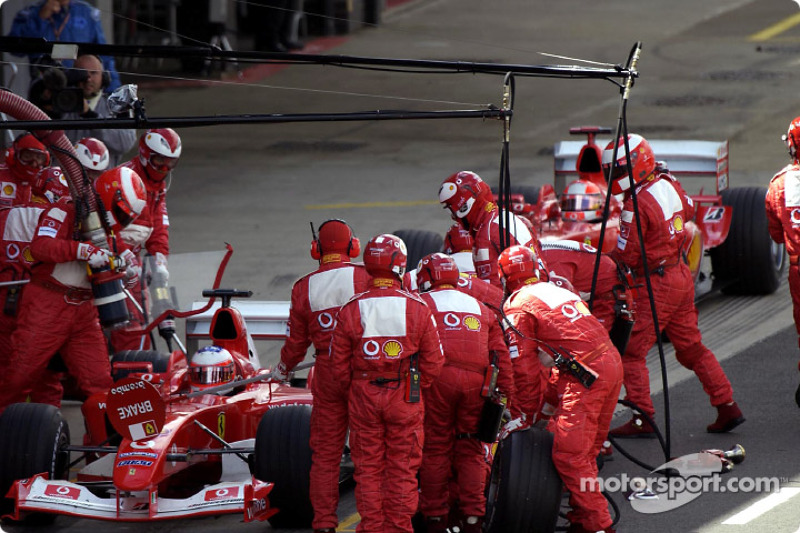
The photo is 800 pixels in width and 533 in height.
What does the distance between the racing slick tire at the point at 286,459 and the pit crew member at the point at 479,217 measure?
6.66 feet

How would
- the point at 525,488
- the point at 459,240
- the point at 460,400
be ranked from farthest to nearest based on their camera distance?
the point at 459,240 < the point at 460,400 < the point at 525,488

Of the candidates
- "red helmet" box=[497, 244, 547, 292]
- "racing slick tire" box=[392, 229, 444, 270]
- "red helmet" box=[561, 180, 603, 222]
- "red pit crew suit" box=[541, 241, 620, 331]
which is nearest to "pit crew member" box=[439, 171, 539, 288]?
"red pit crew suit" box=[541, 241, 620, 331]

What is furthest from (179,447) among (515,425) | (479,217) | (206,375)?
(479,217)

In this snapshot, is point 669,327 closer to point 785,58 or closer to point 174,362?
point 174,362

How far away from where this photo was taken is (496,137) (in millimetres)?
19562

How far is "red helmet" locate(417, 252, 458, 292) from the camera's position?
8.09 meters

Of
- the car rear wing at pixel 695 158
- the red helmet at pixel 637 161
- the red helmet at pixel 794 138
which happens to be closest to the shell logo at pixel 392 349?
the red helmet at pixel 637 161

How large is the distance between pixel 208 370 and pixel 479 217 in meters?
2.24

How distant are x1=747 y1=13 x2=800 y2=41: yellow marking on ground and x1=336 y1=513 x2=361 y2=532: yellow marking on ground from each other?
18331 mm

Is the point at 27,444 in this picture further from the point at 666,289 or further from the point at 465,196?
the point at 666,289

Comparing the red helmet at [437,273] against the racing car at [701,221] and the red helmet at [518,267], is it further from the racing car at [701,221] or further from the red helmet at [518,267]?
the racing car at [701,221]

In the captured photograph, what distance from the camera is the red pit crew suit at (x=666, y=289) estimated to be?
9461 millimetres

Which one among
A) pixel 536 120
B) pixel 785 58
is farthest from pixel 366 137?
pixel 785 58

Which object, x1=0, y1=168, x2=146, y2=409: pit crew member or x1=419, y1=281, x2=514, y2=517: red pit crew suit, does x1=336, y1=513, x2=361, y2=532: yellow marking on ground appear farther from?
x1=0, y1=168, x2=146, y2=409: pit crew member
